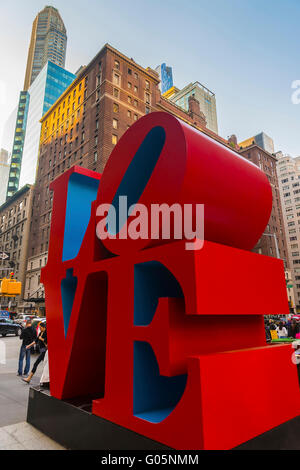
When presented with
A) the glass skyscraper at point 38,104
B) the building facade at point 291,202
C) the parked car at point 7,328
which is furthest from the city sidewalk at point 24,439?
the building facade at point 291,202

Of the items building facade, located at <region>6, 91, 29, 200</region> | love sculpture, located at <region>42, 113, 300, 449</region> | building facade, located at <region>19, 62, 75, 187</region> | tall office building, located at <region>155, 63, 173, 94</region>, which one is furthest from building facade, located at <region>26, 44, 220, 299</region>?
tall office building, located at <region>155, 63, 173, 94</region>

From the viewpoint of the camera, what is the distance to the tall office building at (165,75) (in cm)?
16788

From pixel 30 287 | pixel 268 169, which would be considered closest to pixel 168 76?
pixel 268 169

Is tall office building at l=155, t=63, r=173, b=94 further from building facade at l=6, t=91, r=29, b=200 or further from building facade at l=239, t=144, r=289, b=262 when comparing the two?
building facade at l=239, t=144, r=289, b=262

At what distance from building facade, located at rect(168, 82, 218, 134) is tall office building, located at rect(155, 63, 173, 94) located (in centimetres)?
4730

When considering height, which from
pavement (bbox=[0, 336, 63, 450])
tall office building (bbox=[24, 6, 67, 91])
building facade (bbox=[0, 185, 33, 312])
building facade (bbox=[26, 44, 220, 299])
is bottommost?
pavement (bbox=[0, 336, 63, 450])

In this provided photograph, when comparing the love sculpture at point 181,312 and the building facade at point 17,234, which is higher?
the building facade at point 17,234

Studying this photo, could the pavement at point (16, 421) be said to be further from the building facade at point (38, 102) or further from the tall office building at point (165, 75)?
the tall office building at point (165, 75)

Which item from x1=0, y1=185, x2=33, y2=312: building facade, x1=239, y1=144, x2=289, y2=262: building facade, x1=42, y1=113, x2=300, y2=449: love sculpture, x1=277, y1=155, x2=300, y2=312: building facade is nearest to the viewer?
x1=42, y1=113, x2=300, y2=449: love sculpture

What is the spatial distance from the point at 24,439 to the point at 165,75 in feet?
635

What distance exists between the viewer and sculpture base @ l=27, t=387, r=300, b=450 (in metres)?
2.96

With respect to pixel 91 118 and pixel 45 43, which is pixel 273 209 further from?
pixel 45 43

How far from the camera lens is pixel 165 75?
563ft

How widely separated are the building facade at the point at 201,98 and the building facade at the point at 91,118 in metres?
69.8
